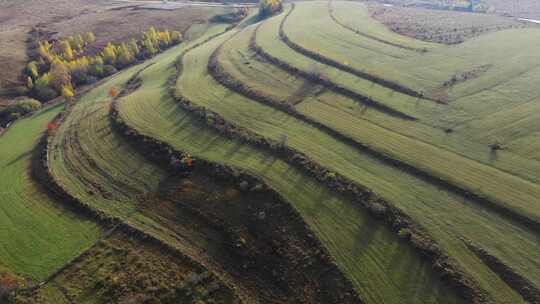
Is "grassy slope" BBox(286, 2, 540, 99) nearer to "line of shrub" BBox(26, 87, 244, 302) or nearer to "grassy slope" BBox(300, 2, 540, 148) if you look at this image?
"grassy slope" BBox(300, 2, 540, 148)

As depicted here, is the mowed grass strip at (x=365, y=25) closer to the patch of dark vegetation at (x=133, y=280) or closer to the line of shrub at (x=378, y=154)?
the line of shrub at (x=378, y=154)

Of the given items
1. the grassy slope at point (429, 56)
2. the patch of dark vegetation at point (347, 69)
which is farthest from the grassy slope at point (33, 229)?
the grassy slope at point (429, 56)

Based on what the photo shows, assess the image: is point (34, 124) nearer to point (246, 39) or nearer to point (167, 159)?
point (167, 159)

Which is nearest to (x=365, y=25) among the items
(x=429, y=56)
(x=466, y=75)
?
(x=429, y=56)

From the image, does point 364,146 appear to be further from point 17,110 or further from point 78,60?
point 78,60

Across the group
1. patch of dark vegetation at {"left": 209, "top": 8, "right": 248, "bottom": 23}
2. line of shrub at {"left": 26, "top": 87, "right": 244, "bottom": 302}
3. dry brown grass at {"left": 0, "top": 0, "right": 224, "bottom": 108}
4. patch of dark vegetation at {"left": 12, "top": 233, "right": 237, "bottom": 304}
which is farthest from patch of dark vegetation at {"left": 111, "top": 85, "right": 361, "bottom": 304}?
patch of dark vegetation at {"left": 209, "top": 8, "right": 248, "bottom": 23}

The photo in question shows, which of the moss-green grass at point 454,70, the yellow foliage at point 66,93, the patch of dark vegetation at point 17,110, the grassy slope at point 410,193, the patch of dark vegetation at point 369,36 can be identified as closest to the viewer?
the grassy slope at point 410,193

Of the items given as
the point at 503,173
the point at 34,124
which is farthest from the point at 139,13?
the point at 503,173
